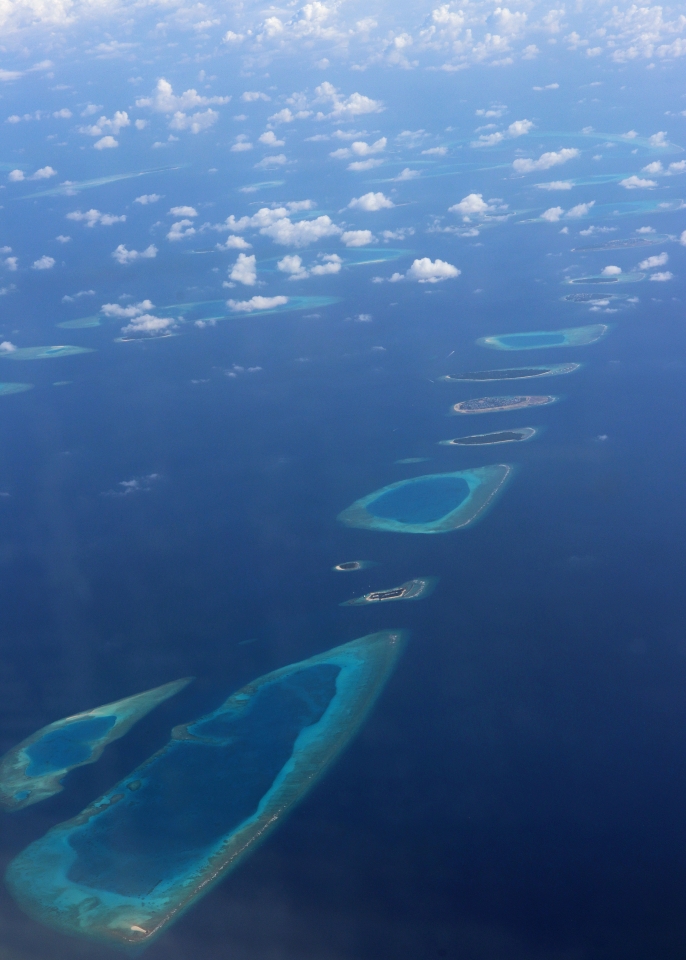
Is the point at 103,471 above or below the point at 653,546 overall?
above

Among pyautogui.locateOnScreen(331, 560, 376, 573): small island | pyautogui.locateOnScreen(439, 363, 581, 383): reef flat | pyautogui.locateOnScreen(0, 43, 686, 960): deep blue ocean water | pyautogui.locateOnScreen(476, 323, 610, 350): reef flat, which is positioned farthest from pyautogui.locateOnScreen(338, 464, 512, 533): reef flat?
pyautogui.locateOnScreen(476, 323, 610, 350): reef flat

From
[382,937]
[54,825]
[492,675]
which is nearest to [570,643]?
[492,675]

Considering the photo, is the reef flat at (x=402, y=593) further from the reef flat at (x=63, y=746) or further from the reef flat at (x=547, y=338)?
the reef flat at (x=547, y=338)

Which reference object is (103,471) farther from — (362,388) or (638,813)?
(638,813)

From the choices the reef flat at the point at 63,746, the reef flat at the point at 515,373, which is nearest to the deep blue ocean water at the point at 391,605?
the reef flat at the point at 63,746

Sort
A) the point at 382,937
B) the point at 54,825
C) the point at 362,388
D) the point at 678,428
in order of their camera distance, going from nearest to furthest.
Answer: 1. the point at 382,937
2. the point at 54,825
3. the point at 678,428
4. the point at 362,388

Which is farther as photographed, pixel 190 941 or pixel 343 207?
Result: pixel 343 207

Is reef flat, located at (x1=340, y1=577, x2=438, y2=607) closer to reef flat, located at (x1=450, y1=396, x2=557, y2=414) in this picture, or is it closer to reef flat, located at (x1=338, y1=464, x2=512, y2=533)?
reef flat, located at (x1=338, y1=464, x2=512, y2=533)

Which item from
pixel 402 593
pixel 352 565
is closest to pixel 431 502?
pixel 352 565
